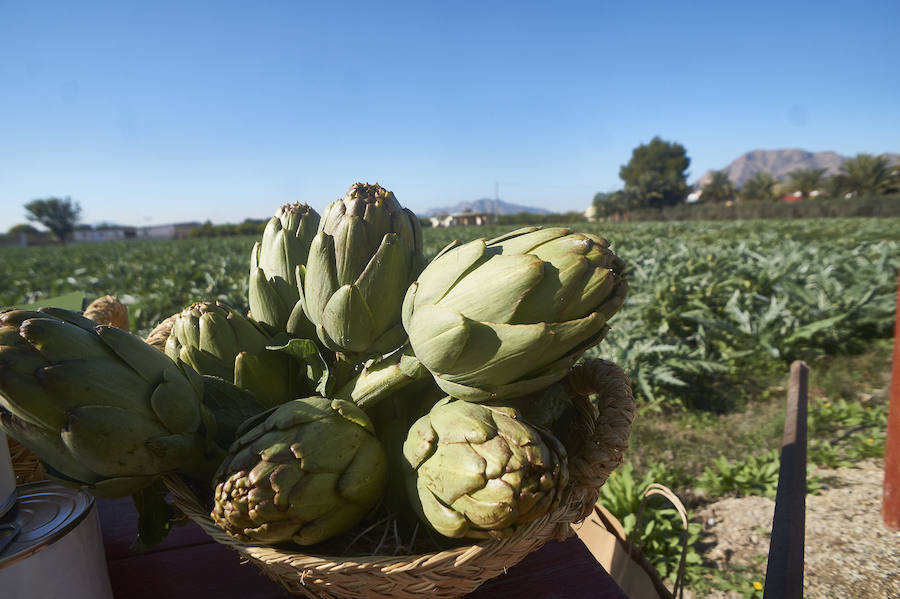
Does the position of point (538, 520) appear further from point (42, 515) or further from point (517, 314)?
point (42, 515)

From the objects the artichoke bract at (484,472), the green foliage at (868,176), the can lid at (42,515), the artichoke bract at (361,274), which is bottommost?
the can lid at (42,515)

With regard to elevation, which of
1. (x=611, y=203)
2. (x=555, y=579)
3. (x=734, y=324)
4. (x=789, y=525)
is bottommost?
(x=734, y=324)

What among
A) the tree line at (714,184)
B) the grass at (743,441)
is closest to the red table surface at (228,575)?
the grass at (743,441)

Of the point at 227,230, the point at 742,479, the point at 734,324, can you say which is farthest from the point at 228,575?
the point at 227,230

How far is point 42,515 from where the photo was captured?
701 millimetres

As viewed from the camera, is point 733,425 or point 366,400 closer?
point 366,400

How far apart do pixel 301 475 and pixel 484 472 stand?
0.23 m

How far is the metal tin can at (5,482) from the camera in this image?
0.65m

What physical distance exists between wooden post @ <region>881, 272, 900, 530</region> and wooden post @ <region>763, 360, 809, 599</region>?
1227 mm

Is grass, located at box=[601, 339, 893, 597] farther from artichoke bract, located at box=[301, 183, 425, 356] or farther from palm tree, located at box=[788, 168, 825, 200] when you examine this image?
palm tree, located at box=[788, 168, 825, 200]

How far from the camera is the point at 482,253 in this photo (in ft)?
2.46

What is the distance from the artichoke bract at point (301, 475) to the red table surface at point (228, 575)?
1.08ft

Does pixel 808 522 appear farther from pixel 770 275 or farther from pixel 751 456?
pixel 770 275

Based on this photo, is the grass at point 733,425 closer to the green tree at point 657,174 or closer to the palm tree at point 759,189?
the green tree at point 657,174
